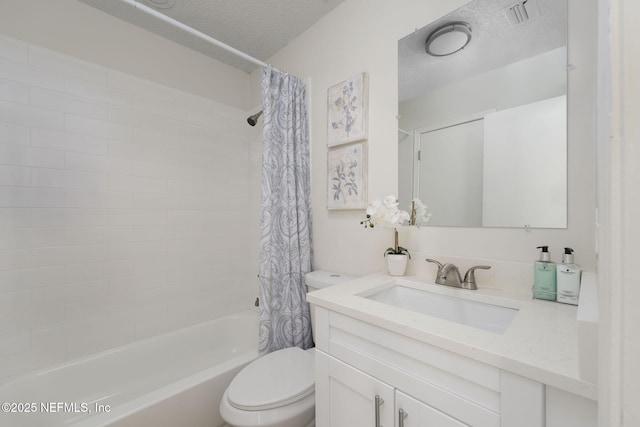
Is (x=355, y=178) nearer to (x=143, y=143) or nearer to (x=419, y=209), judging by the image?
(x=419, y=209)

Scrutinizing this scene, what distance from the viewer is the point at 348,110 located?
154 cm

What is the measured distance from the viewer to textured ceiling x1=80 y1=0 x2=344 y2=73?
1598 millimetres

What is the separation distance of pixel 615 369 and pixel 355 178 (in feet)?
4.34

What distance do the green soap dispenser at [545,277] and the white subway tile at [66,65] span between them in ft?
8.05

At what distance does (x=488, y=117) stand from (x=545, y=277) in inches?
25.7

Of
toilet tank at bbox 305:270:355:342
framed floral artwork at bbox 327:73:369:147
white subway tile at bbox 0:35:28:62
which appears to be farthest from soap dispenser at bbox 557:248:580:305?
white subway tile at bbox 0:35:28:62

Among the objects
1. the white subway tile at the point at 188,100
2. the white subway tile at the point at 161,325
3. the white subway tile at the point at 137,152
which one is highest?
the white subway tile at the point at 188,100

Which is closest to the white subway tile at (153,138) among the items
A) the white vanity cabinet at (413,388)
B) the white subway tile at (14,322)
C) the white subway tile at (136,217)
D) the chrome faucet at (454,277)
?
the white subway tile at (136,217)

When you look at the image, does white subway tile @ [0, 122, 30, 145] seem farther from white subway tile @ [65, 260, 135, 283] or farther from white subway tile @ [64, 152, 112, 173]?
white subway tile @ [65, 260, 135, 283]

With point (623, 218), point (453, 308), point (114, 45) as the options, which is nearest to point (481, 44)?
point (453, 308)

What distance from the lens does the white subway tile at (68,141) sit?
146 centimetres

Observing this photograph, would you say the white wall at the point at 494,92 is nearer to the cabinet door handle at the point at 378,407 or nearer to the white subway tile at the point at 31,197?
the cabinet door handle at the point at 378,407

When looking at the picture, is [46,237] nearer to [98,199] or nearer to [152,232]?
[98,199]

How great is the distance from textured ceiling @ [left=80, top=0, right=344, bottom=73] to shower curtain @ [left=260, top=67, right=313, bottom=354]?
15.4 inches
